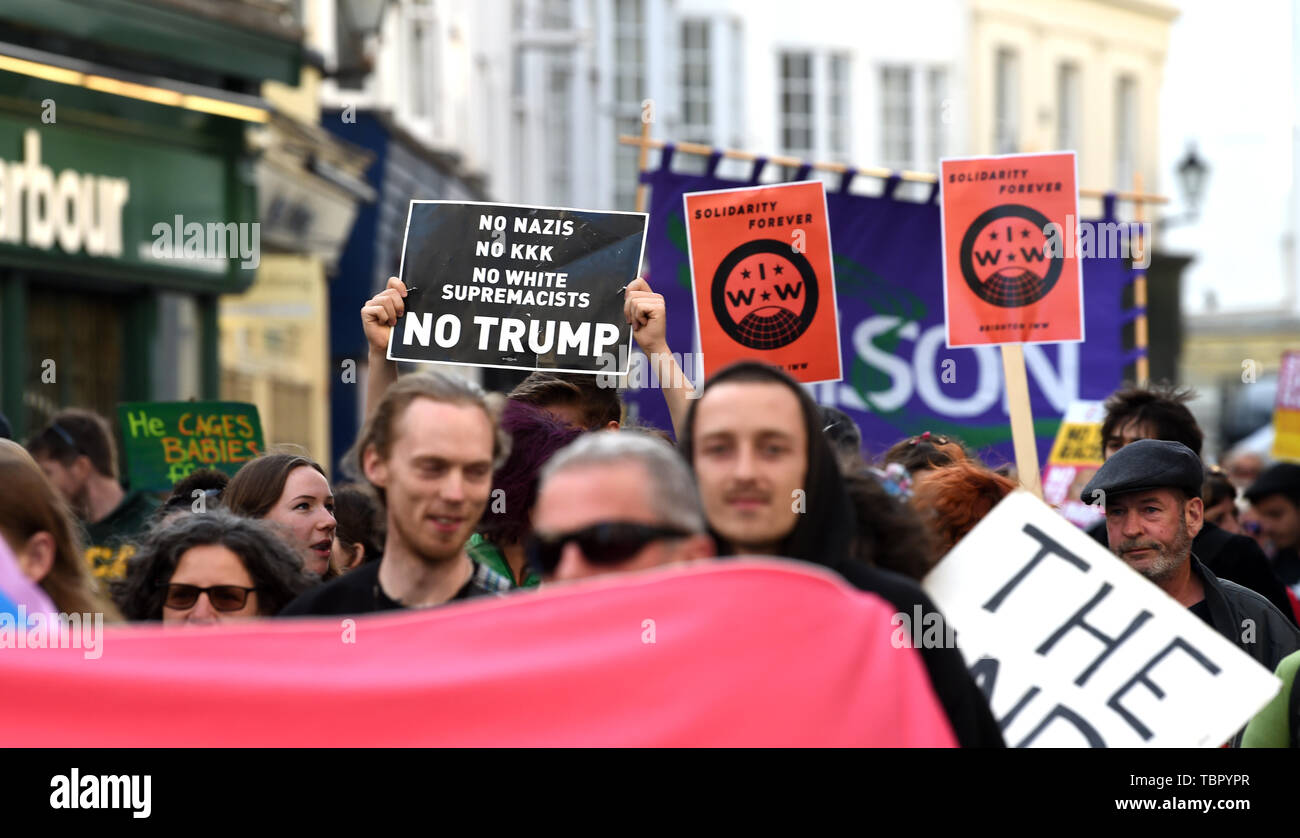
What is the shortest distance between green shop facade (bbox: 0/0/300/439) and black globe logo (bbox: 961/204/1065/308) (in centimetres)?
690

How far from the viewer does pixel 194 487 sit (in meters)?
7.27

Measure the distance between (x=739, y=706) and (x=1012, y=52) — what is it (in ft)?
142

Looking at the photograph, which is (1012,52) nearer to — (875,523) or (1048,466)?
(1048,466)

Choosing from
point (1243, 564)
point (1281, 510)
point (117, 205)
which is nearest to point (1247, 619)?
point (1243, 564)

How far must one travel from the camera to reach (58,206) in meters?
13.9

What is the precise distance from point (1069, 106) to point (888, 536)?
1685 inches

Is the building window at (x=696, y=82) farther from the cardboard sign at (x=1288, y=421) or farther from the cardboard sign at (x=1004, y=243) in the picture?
the cardboard sign at (x=1004, y=243)

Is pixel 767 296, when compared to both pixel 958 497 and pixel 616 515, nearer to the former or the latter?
pixel 958 497

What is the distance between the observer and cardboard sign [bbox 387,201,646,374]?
6.79 meters

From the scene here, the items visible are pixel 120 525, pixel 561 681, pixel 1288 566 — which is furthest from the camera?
pixel 1288 566

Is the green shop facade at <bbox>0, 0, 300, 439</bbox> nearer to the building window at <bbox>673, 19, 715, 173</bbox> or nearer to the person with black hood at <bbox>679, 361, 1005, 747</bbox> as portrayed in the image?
the person with black hood at <bbox>679, 361, 1005, 747</bbox>

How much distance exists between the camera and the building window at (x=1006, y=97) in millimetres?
44625

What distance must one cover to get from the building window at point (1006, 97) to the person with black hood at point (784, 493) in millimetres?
40972
